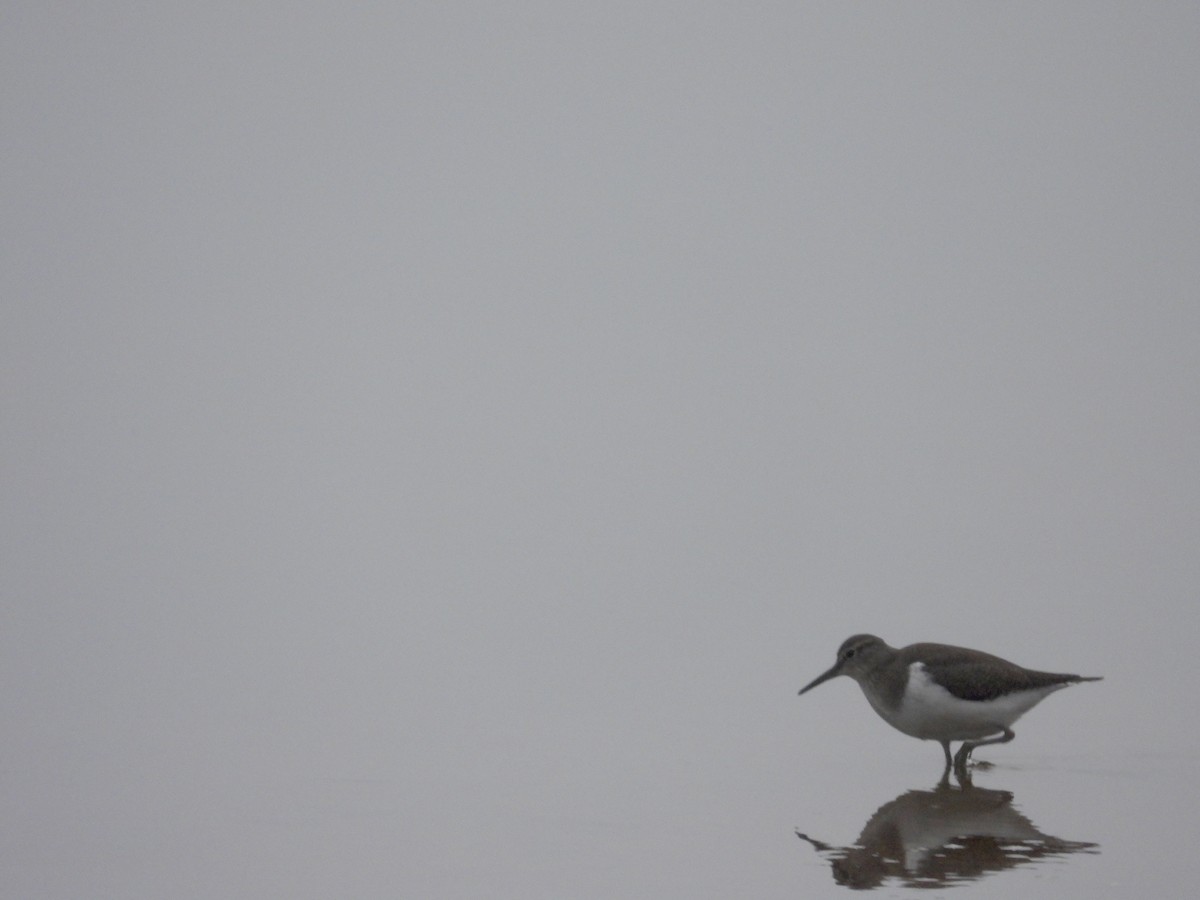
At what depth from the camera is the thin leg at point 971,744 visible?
9.77m

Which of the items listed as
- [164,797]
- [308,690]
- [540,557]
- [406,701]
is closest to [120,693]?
[308,690]

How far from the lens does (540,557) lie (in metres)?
21.7

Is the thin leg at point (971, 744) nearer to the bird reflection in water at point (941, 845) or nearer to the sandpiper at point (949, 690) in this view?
the sandpiper at point (949, 690)

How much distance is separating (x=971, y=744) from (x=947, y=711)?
336 millimetres

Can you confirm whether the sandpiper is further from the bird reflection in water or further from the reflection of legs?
the bird reflection in water

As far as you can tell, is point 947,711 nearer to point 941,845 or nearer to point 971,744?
point 971,744

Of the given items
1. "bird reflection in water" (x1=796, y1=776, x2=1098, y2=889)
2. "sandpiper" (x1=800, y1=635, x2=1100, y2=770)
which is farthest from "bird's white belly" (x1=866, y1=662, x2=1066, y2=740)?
"bird reflection in water" (x1=796, y1=776, x2=1098, y2=889)

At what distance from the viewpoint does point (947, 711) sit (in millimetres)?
9719

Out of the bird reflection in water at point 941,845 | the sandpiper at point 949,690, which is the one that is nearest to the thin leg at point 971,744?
the sandpiper at point 949,690

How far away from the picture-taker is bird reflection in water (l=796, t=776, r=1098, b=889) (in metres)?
7.02

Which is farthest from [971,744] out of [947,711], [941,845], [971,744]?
[941,845]

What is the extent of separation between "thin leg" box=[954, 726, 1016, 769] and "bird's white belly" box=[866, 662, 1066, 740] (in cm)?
5

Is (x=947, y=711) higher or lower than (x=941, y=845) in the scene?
higher

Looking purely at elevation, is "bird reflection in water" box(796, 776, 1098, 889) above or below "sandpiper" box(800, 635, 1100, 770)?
below
